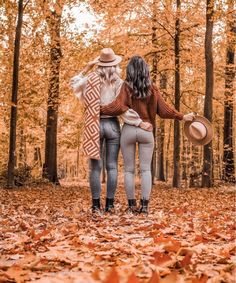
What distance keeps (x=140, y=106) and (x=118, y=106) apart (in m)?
0.36

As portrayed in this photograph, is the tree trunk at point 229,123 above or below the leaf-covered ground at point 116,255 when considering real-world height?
above

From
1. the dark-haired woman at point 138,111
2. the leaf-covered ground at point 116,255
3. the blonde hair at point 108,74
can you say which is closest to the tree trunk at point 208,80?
the dark-haired woman at point 138,111

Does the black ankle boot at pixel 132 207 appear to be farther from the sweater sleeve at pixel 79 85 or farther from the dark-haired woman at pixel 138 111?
the sweater sleeve at pixel 79 85

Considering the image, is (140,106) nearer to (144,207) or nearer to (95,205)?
(144,207)

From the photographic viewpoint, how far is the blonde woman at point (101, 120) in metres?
6.29

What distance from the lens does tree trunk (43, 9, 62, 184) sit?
17277 mm

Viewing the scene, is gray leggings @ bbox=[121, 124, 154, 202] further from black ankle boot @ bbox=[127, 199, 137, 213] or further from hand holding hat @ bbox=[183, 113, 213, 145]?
hand holding hat @ bbox=[183, 113, 213, 145]

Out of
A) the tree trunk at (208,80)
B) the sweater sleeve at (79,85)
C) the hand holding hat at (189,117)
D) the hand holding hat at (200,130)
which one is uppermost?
the tree trunk at (208,80)

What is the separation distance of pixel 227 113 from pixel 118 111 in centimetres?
1600

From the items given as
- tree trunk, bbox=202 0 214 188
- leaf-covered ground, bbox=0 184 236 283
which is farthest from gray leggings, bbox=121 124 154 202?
tree trunk, bbox=202 0 214 188

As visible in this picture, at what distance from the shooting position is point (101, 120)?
642 cm

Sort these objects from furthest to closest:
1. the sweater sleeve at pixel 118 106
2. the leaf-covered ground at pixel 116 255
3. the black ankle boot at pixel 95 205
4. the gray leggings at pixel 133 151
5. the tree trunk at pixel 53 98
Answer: the tree trunk at pixel 53 98, the black ankle boot at pixel 95 205, the gray leggings at pixel 133 151, the sweater sleeve at pixel 118 106, the leaf-covered ground at pixel 116 255

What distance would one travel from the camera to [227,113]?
2136 centimetres

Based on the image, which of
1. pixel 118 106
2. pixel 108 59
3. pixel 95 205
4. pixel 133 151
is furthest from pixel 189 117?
pixel 95 205
